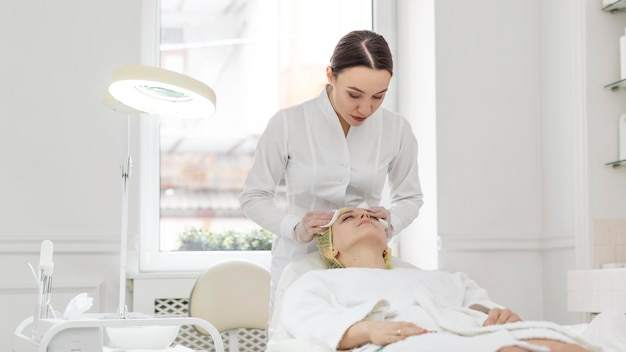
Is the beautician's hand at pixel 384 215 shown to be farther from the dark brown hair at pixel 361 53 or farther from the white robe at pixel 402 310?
the dark brown hair at pixel 361 53

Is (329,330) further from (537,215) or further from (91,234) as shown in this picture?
(537,215)

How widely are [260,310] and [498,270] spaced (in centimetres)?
106

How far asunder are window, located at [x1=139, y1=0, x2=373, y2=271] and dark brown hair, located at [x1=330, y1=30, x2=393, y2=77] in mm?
1510

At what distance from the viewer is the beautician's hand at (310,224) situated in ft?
7.80

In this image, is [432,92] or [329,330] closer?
[329,330]

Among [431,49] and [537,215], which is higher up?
[431,49]

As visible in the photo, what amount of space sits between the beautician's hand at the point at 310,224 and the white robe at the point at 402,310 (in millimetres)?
117

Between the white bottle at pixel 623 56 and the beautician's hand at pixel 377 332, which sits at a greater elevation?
the white bottle at pixel 623 56

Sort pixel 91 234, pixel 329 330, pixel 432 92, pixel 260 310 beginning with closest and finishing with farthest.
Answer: pixel 329 330, pixel 260 310, pixel 91 234, pixel 432 92

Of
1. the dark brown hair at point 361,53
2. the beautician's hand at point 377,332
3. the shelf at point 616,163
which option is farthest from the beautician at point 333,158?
the shelf at point 616,163

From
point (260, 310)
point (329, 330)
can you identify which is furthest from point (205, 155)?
point (329, 330)

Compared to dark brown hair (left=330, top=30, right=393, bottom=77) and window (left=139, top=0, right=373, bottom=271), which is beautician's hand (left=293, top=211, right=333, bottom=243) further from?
window (left=139, top=0, right=373, bottom=271)

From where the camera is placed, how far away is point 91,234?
3.48m

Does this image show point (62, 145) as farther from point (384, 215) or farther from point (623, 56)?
point (623, 56)
